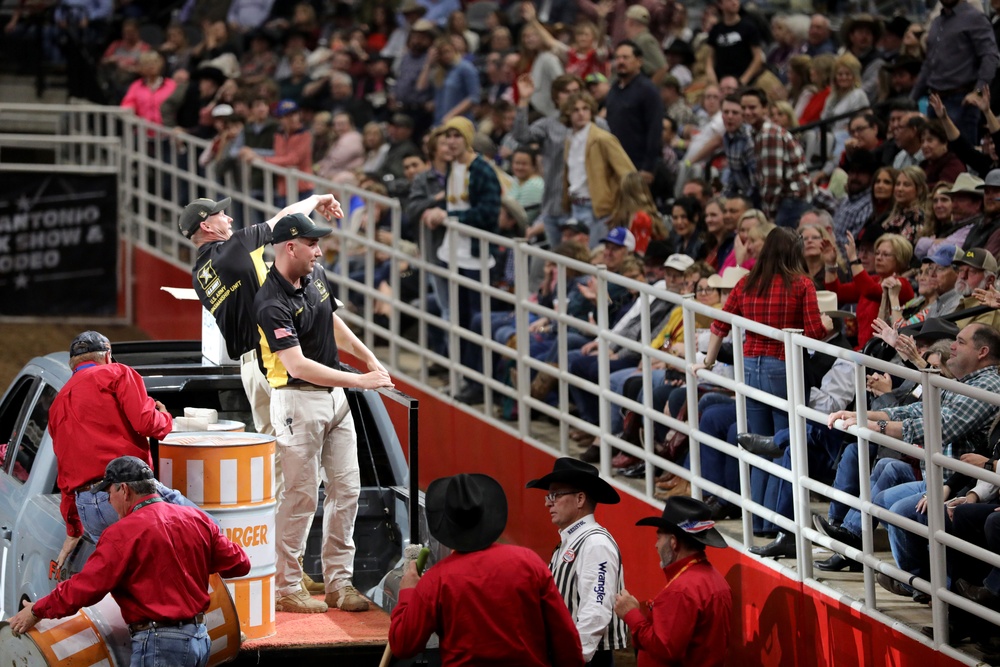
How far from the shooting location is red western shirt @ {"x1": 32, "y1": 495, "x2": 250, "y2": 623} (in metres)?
6.52

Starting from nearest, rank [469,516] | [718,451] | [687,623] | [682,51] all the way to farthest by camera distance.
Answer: [469,516] → [687,623] → [718,451] → [682,51]

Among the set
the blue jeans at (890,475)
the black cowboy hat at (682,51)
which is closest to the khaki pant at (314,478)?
the blue jeans at (890,475)

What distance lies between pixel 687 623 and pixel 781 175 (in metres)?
5.32

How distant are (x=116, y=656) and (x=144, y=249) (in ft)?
A: 39.4

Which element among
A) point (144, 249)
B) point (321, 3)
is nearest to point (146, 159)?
point (144, 249)

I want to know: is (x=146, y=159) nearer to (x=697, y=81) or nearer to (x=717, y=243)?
(x=697, y=81)

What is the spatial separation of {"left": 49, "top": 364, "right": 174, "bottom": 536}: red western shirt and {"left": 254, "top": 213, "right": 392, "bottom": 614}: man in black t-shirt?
0.64 meters

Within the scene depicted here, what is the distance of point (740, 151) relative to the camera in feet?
39.3

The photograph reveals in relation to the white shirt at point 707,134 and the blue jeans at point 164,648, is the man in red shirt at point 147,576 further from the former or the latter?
the white shirt at point 707,134

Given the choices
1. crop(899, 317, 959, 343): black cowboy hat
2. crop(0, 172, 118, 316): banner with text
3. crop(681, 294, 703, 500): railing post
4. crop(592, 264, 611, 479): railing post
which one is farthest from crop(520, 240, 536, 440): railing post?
crop(0, 172, 118, 316): banner with text

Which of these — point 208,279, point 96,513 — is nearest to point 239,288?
point 208,279

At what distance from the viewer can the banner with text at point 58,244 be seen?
18.0 m

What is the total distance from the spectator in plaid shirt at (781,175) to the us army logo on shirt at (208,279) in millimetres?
5004

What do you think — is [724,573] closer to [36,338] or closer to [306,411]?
[306,411]
